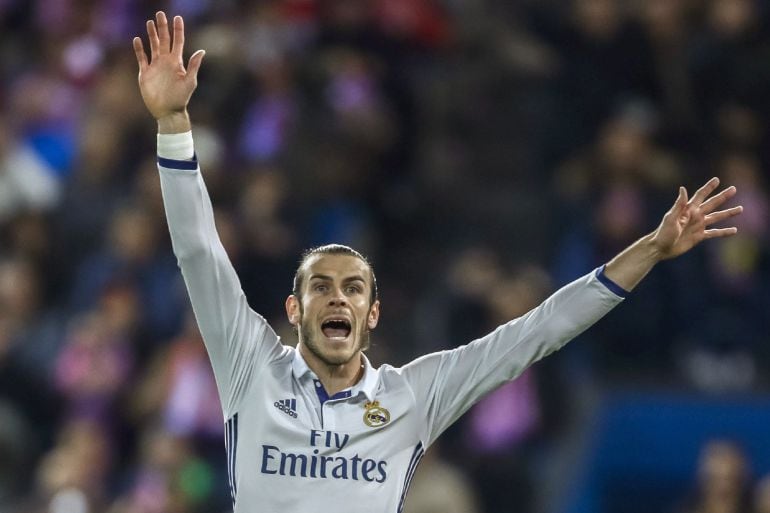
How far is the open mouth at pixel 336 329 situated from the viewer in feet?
16.0

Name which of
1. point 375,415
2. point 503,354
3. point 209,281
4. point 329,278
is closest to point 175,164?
point 209,281

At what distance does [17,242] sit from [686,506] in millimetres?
5118

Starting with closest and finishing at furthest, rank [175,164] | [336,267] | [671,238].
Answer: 1. [175,164]
2. [671,238]
3. [336,267]

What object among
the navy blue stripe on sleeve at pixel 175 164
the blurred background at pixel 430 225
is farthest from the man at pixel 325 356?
the blurred background at pixel 430 225

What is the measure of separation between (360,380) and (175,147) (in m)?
0.96

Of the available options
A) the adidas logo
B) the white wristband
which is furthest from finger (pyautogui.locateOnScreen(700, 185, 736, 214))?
the white wristband

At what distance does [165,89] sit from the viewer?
468 centimetres

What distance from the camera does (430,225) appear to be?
10.4m

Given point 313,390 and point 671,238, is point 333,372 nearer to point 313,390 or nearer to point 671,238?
point 313,390

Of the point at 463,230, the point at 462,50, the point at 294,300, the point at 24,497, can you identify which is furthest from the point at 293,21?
the point at 294,300

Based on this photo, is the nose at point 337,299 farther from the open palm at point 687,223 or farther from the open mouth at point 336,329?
the open palm at point 687,223

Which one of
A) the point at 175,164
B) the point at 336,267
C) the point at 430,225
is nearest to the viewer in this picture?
the point at 175,164

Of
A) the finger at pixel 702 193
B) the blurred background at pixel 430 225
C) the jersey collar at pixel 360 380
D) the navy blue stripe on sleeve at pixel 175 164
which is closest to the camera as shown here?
the navy blue stripe on sleeve at pixel 175 164

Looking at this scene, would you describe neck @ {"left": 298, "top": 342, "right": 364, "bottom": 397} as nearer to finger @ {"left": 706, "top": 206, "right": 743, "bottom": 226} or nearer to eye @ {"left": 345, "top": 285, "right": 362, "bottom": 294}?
eye @ {"left": 345, "top": 285, "right": 362, "bottom": 294}
